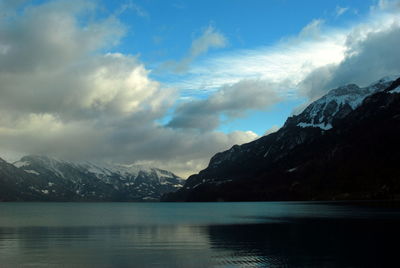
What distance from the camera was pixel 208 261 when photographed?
6638 cm

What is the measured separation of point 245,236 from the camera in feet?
338

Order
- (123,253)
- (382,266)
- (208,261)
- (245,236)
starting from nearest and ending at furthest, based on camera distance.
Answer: (382,266), (208,261), (123,253), (245,236)

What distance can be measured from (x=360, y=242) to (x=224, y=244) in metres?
26.5

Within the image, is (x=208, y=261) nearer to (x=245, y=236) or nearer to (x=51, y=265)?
(x=51, y=265)

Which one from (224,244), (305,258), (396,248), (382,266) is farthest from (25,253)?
(396,248)

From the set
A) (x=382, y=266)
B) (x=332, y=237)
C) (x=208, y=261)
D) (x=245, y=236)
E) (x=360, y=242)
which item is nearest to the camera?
(x=382, y=266)

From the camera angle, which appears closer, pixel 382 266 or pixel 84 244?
pixel 382 266

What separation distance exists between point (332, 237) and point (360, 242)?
33.5ft

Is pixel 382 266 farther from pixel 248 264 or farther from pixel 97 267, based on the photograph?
pixel 97 267

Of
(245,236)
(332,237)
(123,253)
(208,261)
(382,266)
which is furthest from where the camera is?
(245,236)

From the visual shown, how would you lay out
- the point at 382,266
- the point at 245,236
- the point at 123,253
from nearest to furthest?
1. the point at 382,266
2. the point at 123,253
3. the point at 245,236

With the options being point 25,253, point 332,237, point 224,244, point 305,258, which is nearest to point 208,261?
point 305,258

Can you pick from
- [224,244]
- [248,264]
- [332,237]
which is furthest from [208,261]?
[332,237]

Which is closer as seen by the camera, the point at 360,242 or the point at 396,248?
the point at 396,248
